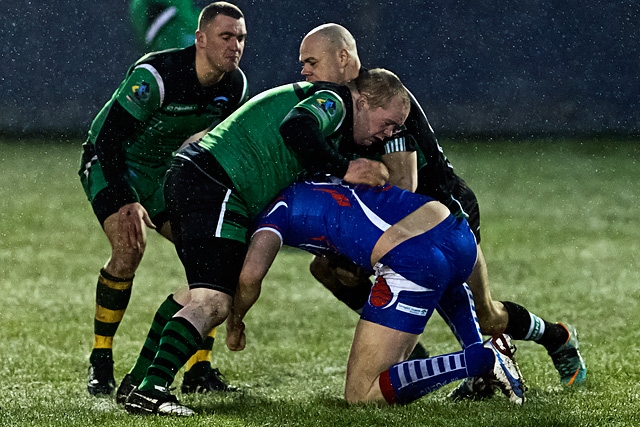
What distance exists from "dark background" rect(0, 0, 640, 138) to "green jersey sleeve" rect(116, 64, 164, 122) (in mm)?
10749

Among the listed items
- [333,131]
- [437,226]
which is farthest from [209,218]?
[437,226]

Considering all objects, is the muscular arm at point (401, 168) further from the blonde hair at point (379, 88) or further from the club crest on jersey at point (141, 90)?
the club crest on jersey at point (141, 90)

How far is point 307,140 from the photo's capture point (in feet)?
15.1

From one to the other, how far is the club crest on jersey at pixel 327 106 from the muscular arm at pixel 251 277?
0.58 meters

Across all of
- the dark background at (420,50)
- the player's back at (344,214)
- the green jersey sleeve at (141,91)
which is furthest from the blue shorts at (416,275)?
the dark background at (420,50)

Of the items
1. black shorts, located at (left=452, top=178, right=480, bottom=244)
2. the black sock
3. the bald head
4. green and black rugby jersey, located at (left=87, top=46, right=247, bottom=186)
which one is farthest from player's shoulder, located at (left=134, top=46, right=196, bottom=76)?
the black sock

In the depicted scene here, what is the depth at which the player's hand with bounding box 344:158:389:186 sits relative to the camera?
4.75m

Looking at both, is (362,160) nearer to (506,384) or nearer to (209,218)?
(209,218)

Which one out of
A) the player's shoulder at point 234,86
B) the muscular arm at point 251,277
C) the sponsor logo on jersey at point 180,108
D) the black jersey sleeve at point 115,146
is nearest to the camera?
the muscular arm at point 251,277

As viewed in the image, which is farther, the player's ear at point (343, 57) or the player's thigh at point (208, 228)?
the player's ear at point (343, 57)

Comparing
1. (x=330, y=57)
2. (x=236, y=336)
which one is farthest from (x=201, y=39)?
(x=236, y=336)

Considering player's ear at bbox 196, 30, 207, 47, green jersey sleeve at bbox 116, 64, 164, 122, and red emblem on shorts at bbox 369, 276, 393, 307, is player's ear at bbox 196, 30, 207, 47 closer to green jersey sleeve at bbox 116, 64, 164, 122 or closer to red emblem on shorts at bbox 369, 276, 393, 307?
green jersey sleeve at bbox 116, 64, 164, 122

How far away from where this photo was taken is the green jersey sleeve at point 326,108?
15.3ft

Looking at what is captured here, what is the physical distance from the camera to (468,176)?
14.9 m
